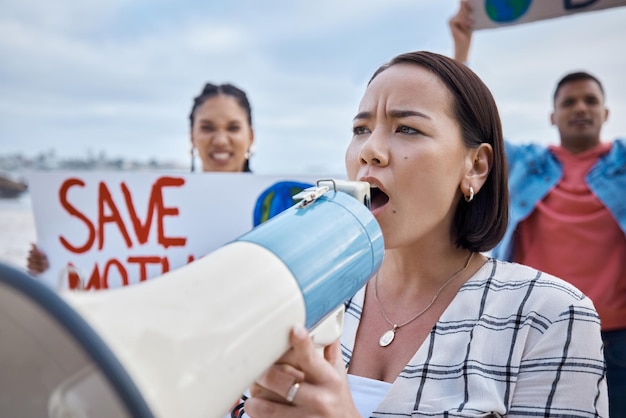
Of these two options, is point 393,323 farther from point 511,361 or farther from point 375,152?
point 375,152

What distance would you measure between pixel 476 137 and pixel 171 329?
97 cm

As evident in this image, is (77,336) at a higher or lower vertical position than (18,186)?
higher

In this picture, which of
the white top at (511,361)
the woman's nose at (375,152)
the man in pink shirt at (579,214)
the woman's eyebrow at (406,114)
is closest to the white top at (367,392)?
the white top at (511,361)

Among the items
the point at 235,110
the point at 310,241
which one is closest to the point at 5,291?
the point at 310,241

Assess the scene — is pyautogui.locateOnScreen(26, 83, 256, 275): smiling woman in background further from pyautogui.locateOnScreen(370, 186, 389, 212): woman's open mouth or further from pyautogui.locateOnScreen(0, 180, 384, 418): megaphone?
pyautogui.locateOnScreen(0, 180, 384, 418): megaphone

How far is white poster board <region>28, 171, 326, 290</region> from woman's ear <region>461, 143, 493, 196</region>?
133cm

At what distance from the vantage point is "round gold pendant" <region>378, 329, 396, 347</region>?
4.39 feet

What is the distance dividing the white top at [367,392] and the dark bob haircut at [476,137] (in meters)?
0.43

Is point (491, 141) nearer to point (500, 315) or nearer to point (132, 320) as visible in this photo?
point (500, 315)

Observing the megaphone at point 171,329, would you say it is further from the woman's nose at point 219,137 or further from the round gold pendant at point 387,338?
the woman's nose at point 219,137

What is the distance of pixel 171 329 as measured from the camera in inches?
25.2

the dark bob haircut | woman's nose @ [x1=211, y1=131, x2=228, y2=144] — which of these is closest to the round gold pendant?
the dark bob haircut

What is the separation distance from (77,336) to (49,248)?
2.48 metres

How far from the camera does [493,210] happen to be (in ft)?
4.76
